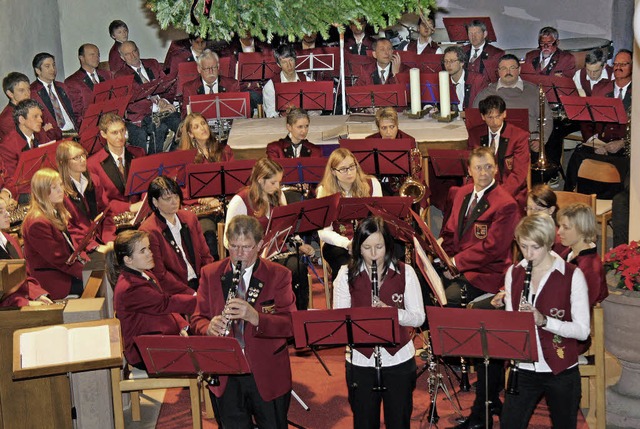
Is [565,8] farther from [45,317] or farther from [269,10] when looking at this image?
[269,10]

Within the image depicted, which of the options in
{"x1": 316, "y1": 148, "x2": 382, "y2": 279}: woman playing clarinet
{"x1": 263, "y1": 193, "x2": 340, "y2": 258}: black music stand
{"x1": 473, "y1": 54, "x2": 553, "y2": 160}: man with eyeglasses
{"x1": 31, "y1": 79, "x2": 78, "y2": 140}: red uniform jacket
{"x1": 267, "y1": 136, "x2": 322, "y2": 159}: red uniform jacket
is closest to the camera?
{"x1": 263, "y1": 193, "x2": 340, "y2": 258}: black music stand

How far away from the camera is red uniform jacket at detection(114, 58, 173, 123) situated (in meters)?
11.9

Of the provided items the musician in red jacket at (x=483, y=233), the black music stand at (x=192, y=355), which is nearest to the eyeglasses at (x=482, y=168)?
the musician in red jacket at (x=483, y=233)

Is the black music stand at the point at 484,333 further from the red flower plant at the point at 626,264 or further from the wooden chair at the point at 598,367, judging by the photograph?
the red flower plant at the point at 626,264

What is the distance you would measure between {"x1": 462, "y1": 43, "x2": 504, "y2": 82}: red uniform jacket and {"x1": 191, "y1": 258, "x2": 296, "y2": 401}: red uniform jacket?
6.75 m

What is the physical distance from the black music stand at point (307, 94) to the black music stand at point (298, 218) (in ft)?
11.3

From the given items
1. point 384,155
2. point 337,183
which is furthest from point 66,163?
point 384,155

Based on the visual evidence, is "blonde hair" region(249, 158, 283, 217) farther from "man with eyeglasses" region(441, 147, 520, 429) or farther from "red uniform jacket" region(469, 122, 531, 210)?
"red uniform jacket" region(469, 122, 531, 210)

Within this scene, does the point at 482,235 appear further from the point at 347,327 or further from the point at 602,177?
the point at 602,177

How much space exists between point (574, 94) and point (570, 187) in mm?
950

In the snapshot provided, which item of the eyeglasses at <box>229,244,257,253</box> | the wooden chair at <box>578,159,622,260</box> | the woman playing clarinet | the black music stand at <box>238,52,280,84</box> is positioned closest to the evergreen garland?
the eyeglasses at <box>229,244,257,253</box>

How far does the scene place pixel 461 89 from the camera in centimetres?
1148

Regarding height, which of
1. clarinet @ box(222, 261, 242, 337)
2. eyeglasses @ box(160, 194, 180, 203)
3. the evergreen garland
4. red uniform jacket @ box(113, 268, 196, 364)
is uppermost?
the evergreen garland

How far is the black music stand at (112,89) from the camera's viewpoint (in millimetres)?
10797
